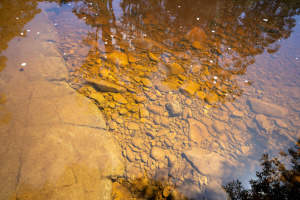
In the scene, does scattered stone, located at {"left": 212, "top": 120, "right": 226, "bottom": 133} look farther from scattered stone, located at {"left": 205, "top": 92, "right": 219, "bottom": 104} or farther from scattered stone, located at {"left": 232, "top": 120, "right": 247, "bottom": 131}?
scattered stone, located at {"left": 205, "top": 92, "right": 219, "bottom": 104}

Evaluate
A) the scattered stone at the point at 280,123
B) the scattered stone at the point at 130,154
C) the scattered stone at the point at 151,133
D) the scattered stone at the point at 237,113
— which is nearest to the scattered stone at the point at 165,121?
the scattered stone at the point at 151,133

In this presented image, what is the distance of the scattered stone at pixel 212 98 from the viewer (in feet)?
13.2

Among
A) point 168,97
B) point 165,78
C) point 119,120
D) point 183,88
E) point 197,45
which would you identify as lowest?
point 119,120

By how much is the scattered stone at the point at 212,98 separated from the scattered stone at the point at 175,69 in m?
1.16

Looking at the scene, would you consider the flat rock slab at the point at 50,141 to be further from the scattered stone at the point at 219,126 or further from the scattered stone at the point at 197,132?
the scattered stone at the point at 219,126

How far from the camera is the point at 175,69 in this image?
4.34m

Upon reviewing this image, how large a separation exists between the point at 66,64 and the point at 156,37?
3603mm

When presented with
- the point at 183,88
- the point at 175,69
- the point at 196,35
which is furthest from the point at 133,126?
the point at 196,35

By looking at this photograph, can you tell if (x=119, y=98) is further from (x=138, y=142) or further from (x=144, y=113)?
(x=138, y=142)

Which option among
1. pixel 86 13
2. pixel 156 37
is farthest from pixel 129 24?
pixel 86 13

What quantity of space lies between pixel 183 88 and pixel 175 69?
76 centimetres

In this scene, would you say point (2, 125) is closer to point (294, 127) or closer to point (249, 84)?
point (249, 84)

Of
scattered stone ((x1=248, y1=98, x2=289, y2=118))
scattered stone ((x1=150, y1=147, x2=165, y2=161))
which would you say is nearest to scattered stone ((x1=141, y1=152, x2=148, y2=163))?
scattered stone ((x1=150, y1=147, x2=165, y2=161))

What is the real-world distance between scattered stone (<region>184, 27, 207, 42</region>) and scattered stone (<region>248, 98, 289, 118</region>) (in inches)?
125
